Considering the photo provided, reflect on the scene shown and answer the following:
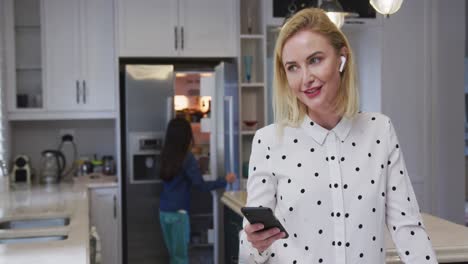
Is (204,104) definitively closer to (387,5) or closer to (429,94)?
(429,94)

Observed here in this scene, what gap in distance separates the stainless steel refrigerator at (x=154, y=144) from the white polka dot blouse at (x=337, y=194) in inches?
130

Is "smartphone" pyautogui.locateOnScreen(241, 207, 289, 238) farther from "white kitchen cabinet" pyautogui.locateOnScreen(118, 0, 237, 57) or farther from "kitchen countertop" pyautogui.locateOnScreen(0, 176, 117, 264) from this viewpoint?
"white kitchen cabinet" pyautogui.locateOnScreen(118, 0, 237, 57)

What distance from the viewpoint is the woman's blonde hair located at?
1408mm

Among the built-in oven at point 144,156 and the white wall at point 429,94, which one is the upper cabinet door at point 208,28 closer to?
the built-in oven at point 144,156

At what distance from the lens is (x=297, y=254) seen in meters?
1.43

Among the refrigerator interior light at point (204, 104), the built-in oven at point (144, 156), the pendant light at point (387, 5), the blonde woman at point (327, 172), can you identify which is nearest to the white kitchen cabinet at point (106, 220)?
the built-in oven at point (144, 156)

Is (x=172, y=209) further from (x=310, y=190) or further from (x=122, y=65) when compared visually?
(x=310, y=190)

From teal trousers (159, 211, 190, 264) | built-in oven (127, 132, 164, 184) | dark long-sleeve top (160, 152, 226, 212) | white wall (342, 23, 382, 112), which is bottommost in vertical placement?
teal trousers (159, 211, 190, 264)

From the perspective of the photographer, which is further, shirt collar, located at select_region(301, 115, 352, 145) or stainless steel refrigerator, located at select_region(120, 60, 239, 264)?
stainless steel refrigerator, located at select_region(120, 60, 239, 264)

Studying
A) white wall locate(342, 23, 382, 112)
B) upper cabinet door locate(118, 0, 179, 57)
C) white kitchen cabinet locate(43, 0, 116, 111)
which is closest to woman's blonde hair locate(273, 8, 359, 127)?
upper cabinet door locate(118, 0, 179, 57)

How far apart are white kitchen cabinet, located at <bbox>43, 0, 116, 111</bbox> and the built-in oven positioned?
0.45 meters

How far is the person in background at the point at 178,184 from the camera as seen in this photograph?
4516 mm

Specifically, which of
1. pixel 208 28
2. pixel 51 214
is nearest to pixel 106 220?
pixel 51 214

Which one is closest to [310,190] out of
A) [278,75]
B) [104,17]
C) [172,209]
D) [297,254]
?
[297,254]
